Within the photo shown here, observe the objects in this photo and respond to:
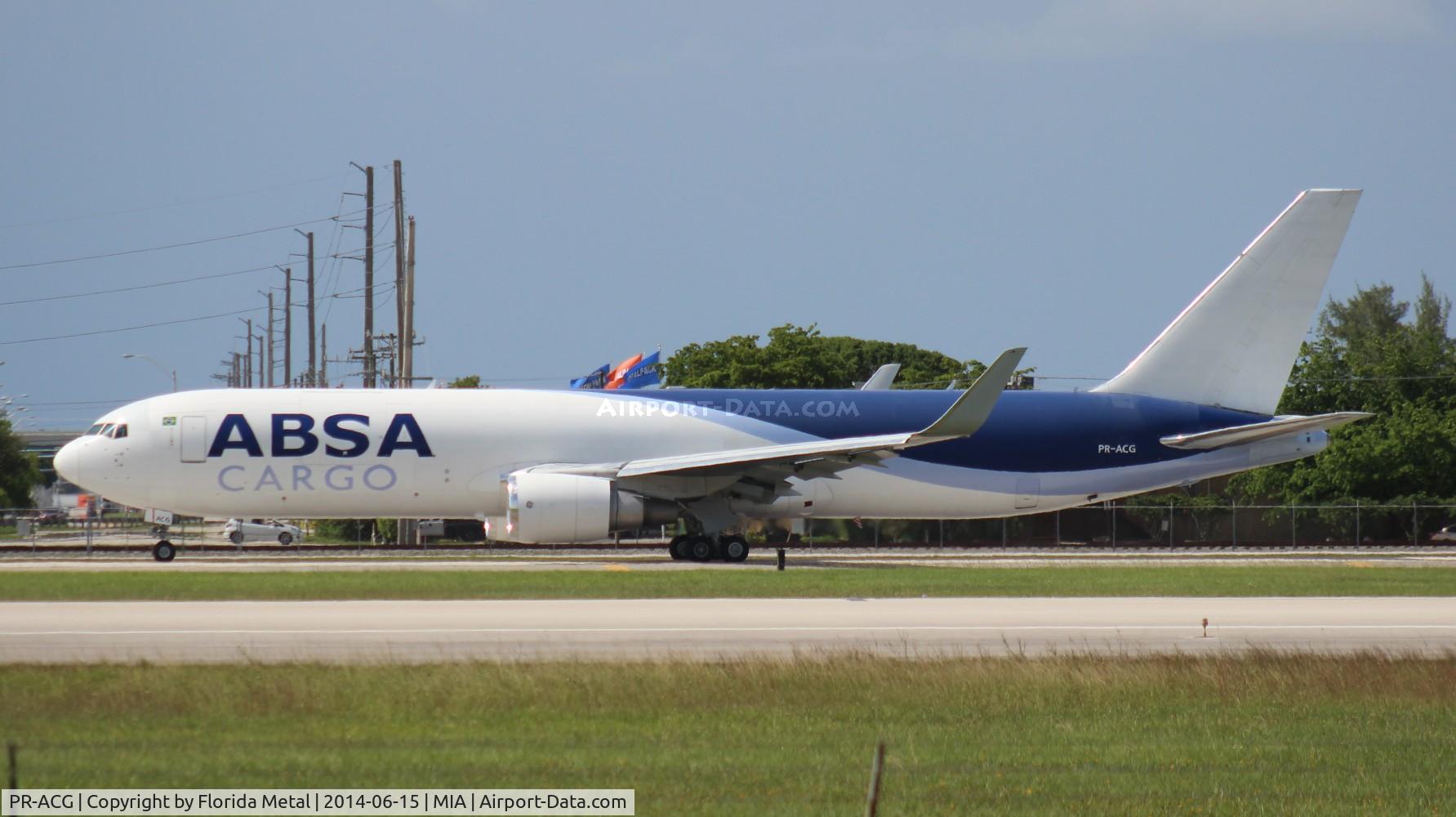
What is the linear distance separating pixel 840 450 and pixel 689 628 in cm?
1242

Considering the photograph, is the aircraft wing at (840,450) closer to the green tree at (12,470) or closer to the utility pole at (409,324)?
the utility pole at (409,324)

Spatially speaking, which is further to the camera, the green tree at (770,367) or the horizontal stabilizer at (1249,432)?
the green tree at (770,367)

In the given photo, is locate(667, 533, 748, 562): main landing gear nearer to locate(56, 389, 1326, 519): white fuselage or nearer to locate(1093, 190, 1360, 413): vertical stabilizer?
locate(56, 389, 1326, 519): white fuselage

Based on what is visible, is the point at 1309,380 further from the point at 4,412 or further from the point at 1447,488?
the point at 4,412

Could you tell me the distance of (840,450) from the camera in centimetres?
3116

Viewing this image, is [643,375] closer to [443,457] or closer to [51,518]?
[443,457]

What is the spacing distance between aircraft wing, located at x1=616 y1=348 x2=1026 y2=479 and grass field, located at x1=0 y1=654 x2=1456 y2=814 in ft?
45.5

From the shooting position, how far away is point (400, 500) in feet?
111

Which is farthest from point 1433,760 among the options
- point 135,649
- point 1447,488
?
point 1447,488

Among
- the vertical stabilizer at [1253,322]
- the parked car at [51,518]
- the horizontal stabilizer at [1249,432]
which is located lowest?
the parked car at [51,518]

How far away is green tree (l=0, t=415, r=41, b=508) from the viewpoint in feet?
271

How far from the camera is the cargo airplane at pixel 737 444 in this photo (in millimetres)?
32781


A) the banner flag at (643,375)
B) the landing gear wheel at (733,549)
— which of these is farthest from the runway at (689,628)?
the banner flag at (643,375)

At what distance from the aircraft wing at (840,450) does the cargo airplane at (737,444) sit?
7 centimetres
